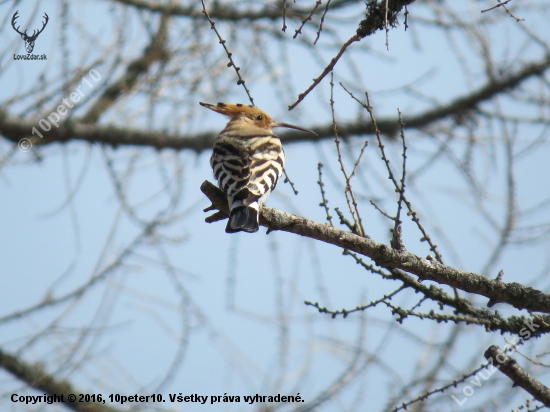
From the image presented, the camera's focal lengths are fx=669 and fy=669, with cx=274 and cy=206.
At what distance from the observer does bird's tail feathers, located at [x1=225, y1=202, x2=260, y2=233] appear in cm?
289

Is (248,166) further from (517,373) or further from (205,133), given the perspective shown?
(205,133)

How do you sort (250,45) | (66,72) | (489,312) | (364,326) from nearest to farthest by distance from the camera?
1. (489,312)
2. (364,326)
3. (66,72)
4. (250,45)

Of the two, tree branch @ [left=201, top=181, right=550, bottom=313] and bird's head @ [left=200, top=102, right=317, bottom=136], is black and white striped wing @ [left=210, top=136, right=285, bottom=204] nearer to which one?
tree branch @ [left=201, top=181, right=550, bottom=313]

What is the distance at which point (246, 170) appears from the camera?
11.3ft

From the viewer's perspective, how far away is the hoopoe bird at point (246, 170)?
9.77 ft

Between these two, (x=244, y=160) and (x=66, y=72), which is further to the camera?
(x=66, y=72)

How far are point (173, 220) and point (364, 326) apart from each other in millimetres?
1493

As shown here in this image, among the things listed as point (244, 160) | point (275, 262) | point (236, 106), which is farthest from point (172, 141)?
point (244, 160)

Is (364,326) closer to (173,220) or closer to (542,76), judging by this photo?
(173,220)

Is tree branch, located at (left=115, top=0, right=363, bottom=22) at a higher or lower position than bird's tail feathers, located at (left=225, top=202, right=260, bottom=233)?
higher

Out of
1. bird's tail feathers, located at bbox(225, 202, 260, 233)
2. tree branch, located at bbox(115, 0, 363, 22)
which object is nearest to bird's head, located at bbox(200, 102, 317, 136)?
tree branch, located at bbox(115, 0, 363, 22)

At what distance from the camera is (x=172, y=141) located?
5.37m

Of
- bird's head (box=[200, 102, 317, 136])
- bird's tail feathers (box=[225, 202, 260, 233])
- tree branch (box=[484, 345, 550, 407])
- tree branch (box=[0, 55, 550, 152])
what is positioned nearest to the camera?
tree branch (box=[484, 345, 550, 407])

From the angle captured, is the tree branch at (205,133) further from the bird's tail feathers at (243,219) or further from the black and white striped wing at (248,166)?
the bird's tail feathers at (243,219)
